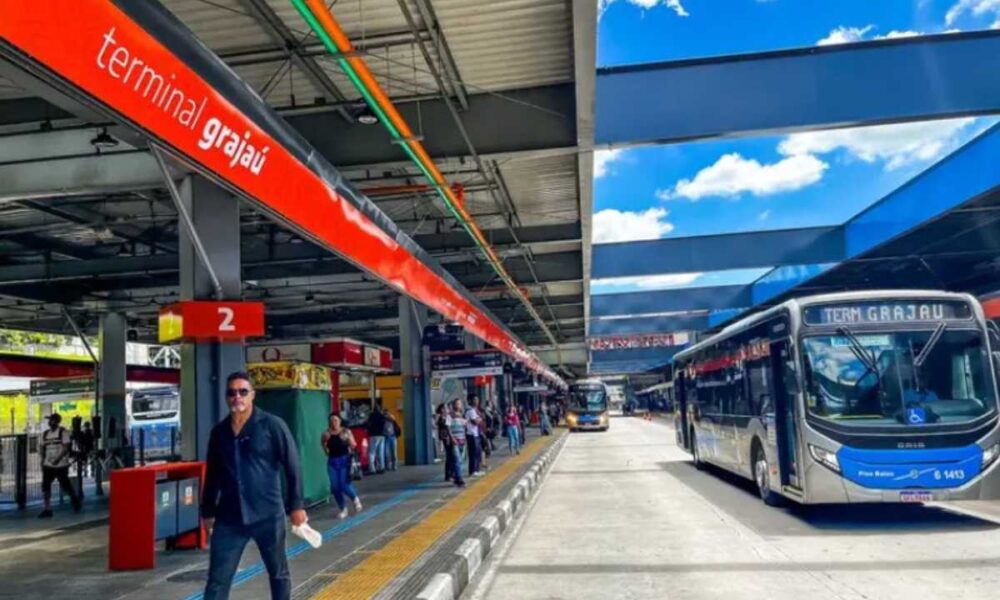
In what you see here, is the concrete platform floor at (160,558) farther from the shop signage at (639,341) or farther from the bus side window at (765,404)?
the shop signage at (639,341)

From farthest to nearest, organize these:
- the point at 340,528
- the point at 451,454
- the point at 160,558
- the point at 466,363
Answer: the point at 466,363
the point at 451,454
the point at 340,528
the point at 160,558

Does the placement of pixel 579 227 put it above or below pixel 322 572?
above

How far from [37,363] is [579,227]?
52.5 feet

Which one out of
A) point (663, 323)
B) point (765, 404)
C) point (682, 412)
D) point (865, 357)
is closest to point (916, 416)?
point (865, 357)

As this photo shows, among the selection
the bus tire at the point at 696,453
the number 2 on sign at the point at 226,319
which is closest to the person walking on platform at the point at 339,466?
the number 2 on sign at the point at 226,319

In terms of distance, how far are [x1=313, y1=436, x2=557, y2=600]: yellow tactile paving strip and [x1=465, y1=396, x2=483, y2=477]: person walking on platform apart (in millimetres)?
2820

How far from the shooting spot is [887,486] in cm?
1043

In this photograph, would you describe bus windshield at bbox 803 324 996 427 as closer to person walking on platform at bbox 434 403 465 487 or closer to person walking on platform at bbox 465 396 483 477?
person walking on platform at bbox 434 403 465 487

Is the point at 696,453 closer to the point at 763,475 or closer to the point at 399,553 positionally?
the point at 763,475

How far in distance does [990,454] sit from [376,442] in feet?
48.2

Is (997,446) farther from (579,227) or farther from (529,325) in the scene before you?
(529,325)

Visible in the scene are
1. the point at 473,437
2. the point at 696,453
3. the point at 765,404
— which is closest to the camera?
the point at 765,404

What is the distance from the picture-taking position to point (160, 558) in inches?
396

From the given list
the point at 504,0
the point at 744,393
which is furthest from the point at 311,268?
the point at 504,0
